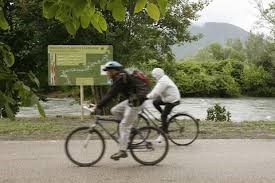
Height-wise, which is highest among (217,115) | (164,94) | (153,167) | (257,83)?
(164,94)

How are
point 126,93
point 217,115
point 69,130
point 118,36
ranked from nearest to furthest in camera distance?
point 126,93
point 69,130
point 217,115
point 118,36

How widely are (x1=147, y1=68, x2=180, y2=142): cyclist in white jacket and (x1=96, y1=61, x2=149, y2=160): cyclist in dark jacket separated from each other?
6.35ft

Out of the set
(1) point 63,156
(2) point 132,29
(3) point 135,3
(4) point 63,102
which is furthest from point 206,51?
(3) point 135,3

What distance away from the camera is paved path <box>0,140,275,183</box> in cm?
793

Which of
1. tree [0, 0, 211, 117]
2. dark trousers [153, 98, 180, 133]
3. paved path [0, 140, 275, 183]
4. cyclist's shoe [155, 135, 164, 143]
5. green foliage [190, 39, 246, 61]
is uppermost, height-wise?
green foliage [190, 39, 246, 61]

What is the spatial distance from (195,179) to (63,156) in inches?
116

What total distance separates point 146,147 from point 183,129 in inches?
104

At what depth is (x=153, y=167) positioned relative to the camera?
879 centimetres

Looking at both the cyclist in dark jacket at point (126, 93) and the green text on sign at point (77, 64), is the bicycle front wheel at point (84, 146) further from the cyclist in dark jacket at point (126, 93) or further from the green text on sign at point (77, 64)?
the green text on sign at point (77, 64)

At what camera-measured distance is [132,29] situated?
1933 cm

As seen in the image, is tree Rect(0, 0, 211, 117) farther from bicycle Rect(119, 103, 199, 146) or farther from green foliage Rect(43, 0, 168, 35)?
green foliage Rect(43, 0, 168, 35)

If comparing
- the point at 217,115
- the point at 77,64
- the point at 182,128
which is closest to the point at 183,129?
the point at 182,128

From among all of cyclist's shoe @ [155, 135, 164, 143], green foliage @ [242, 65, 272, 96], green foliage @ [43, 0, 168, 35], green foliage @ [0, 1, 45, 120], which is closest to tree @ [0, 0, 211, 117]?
cyclist's shoe @ [155, 135, 164, 143]

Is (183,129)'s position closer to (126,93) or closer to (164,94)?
(164,94)
